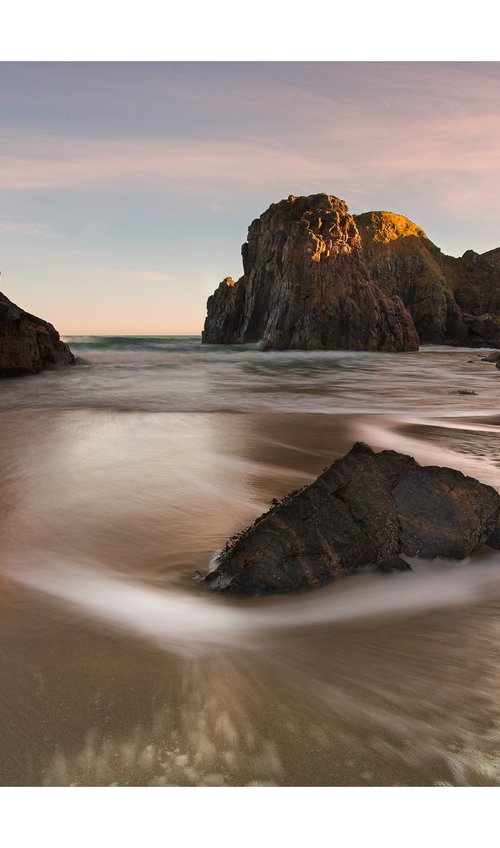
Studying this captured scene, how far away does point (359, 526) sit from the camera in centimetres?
313

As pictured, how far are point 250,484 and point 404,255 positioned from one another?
87.6 meters

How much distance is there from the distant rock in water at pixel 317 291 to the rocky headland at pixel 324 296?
97 millimetres

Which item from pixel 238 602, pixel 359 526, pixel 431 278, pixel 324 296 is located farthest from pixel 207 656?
pixel 431 278

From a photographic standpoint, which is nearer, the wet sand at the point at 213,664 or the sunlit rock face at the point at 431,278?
the wet sand at the point at 213,664

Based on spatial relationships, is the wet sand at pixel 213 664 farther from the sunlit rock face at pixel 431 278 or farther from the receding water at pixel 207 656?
the sunlit rock face at pixel 431 278

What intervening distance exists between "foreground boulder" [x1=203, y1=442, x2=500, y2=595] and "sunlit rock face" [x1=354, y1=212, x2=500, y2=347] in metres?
69.1

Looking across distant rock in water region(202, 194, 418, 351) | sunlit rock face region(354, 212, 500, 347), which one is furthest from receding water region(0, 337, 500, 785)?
sunlit rock face region(354, 212, 500, 347)

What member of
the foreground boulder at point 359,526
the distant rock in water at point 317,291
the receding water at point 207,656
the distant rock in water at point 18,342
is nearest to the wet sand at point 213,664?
the receding water at point 207,656

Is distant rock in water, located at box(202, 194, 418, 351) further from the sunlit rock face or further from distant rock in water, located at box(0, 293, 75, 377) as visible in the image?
distant rock in water, located at box(0, 293, 75, 377)

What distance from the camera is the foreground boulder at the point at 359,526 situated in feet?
9.52

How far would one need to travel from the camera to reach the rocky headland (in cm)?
5147

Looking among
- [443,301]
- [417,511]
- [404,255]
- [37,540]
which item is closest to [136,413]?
[37,540]

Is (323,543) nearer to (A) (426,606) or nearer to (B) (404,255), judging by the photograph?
(A) (426,606)

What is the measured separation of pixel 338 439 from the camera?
25.7ft
